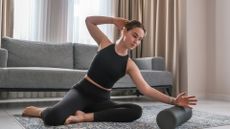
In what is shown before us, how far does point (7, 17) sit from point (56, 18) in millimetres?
688

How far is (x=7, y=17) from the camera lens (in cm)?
363

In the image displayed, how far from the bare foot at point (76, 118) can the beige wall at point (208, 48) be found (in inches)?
102

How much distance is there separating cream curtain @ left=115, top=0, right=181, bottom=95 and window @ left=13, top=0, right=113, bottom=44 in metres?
0.40

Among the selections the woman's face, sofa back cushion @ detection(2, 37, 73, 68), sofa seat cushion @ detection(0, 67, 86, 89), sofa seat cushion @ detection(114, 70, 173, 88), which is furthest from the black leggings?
sofa back cushion @ detection(2, 37, 73, 68)

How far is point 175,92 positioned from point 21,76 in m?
2.25

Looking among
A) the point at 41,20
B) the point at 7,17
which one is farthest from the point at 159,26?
the point at 7,17

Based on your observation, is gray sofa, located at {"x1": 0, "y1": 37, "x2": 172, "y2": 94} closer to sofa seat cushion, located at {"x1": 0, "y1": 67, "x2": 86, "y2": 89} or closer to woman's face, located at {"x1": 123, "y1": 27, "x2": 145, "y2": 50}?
sofa seat cushion, located at {"x1": 0, "y1": 67, "x2": 86, "y2": 89}

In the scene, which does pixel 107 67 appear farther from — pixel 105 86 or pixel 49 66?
pixel 49 66

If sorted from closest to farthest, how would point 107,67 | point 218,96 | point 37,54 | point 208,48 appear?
point 107,67
point 37,54
point 218,96
point 208,48

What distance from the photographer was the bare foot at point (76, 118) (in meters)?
1.81

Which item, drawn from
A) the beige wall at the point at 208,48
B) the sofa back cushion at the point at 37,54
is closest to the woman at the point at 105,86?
the sofa back cushion at the point at 37,54

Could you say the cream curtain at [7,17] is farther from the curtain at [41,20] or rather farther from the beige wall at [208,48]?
the beige wall at [208,48]

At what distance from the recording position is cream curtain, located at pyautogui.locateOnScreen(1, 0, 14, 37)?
358 cm

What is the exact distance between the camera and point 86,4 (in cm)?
425
